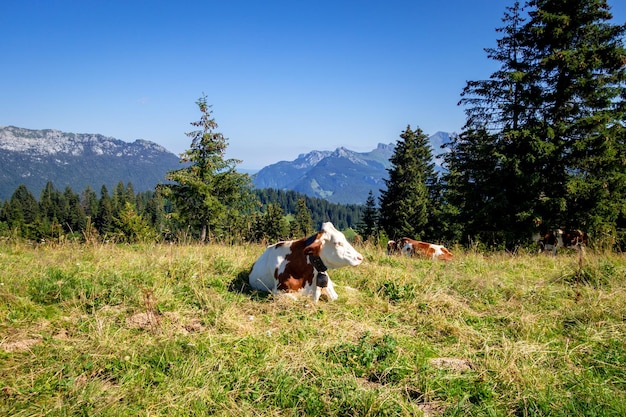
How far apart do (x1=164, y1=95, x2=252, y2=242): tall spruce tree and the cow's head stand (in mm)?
21697

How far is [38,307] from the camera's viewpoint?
484cm

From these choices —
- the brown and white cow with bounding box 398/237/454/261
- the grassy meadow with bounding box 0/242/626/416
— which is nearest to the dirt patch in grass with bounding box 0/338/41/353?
the grassy meadow with bounding box 0/242/626/416

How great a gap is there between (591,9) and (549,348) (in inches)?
691

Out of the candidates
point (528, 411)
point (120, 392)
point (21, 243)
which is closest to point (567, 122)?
point (528, 411)

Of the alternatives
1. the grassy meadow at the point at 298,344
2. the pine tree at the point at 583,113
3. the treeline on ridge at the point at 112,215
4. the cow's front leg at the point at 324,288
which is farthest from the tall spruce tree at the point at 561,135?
the treeline on ridge at the point at 112,215

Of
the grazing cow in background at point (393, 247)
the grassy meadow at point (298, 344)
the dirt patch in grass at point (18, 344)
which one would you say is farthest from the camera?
the grazing cow in background at point (393, 247)

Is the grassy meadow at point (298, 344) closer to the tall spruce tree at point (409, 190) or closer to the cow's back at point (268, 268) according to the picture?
the cow's back at point (268, 268)

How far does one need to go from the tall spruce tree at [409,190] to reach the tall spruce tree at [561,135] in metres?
19.3

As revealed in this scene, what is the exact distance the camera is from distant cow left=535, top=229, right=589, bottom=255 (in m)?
14.6

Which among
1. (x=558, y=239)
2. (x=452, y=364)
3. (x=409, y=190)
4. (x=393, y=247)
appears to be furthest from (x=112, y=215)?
(x=452, y=364)

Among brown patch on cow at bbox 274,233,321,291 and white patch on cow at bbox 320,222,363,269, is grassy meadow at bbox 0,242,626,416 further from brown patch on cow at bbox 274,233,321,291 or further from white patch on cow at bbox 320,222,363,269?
white patch on cow at bbox 320,222,363,269

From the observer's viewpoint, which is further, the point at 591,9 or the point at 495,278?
the point at 591,9

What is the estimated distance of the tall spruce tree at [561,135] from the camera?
47.8 feet

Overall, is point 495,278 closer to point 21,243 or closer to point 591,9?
point 21,243
